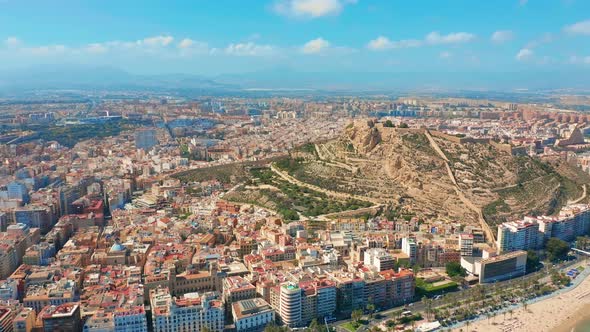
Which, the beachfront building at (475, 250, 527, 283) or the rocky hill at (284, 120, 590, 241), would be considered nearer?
the beachfront building at (475, 250, 527, 283)

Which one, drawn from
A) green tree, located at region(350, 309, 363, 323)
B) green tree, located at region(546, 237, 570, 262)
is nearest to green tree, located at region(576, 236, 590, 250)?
green tree, located at region(546, 237, 570, 262)

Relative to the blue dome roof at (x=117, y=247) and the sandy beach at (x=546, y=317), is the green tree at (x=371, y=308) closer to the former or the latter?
the sandy beach at (x=546, y=317)

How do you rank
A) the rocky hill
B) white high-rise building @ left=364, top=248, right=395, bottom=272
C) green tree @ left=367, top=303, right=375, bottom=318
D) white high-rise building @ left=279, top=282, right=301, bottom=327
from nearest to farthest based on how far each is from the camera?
white high-rise building @ left=279, top=282, right=301, bottom=327 < green tree @ left=367, top=303, right=375, bottom=318 < white high-rise building @ left=364, top=248, right=395, bottom=272 < the rocky hill

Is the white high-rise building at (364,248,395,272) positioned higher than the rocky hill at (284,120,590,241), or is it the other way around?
the rocky hill at (284,120,590,241)

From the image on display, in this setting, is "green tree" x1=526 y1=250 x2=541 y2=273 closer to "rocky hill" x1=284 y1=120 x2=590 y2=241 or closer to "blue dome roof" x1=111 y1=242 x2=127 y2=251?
"rocky hill" x1=284 y1=120 x2=590 y2=241

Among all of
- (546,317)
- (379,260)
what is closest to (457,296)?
(546,317)

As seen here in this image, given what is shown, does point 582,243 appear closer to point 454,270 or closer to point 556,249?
point 556,249

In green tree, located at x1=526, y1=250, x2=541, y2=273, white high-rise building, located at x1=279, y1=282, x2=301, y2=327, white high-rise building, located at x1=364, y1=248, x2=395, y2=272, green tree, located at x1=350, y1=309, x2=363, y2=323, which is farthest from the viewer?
green tree, located at x1=526, y1=250, x2=541, y2=273
